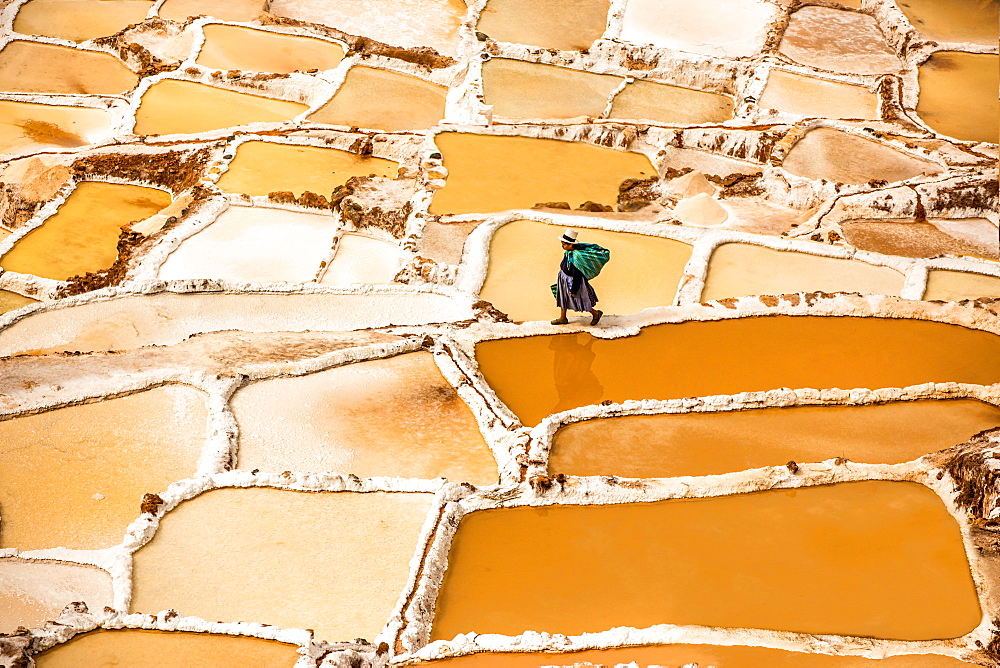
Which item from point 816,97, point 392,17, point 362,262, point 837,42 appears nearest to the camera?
point 362,262

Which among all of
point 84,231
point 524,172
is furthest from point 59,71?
point 524,172

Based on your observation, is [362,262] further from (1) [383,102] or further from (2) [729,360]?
(2) [729,360]

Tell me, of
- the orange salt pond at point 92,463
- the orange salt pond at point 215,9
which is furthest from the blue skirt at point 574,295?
the orange salt pond at point 215,9

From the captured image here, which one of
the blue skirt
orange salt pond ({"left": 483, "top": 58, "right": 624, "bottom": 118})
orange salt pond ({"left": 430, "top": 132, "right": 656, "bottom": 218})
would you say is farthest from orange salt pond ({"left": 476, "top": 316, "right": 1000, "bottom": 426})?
orange salt pond ({"left": 483, "top": 58, "right": 624, "bottom": 118})

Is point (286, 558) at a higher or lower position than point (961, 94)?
lower

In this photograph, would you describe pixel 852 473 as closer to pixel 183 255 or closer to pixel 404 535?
pixel 404 535
